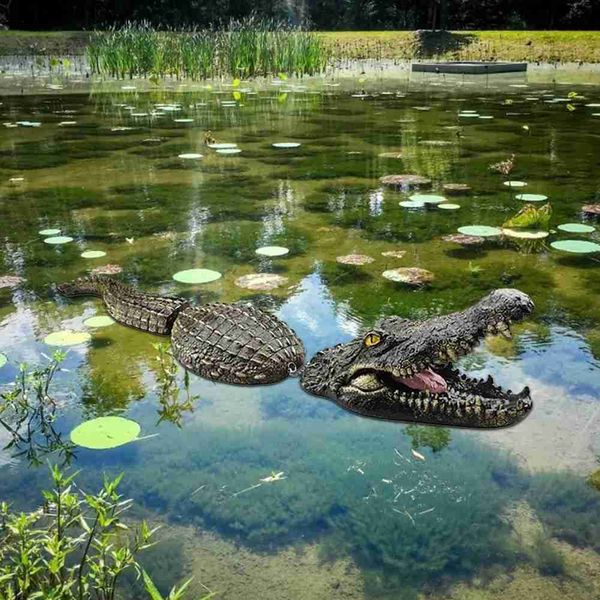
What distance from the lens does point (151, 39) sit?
15281 mm

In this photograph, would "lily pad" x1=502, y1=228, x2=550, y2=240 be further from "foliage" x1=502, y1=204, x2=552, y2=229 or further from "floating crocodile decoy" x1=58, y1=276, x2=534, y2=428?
"floating crocodile decoy" x1=58, y1=276, x2=534, y2=428

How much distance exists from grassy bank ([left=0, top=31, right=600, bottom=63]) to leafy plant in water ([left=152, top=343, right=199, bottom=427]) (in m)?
18.4

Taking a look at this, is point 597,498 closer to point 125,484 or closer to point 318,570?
point 318,570

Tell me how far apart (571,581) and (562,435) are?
0.69 meters

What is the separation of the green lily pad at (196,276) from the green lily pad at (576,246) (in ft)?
6.60

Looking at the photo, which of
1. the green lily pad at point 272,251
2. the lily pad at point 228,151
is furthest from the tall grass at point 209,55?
the green lily pad at point 272,251

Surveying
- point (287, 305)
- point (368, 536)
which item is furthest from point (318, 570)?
point (287, 305)

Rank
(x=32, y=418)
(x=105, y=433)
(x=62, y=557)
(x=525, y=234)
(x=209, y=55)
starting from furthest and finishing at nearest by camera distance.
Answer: (x=209, y=55) < (x=525, y=234) < (x=32, y=418) < (x=105, y=433) < (x=62, y=557)

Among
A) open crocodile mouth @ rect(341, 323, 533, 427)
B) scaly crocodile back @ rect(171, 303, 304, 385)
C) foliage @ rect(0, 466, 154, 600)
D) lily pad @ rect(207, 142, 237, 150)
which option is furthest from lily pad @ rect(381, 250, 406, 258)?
lily pad @ rect(207, 142, 237, 150)

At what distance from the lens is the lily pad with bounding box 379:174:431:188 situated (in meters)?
5.78

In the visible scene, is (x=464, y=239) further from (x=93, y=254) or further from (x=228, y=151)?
(x=228, y=151)

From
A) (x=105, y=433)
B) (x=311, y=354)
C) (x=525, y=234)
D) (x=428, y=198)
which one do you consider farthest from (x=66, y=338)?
(x=428, y=198)

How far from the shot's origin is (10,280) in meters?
3.76

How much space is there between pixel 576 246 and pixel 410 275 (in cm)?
Answer: 109
